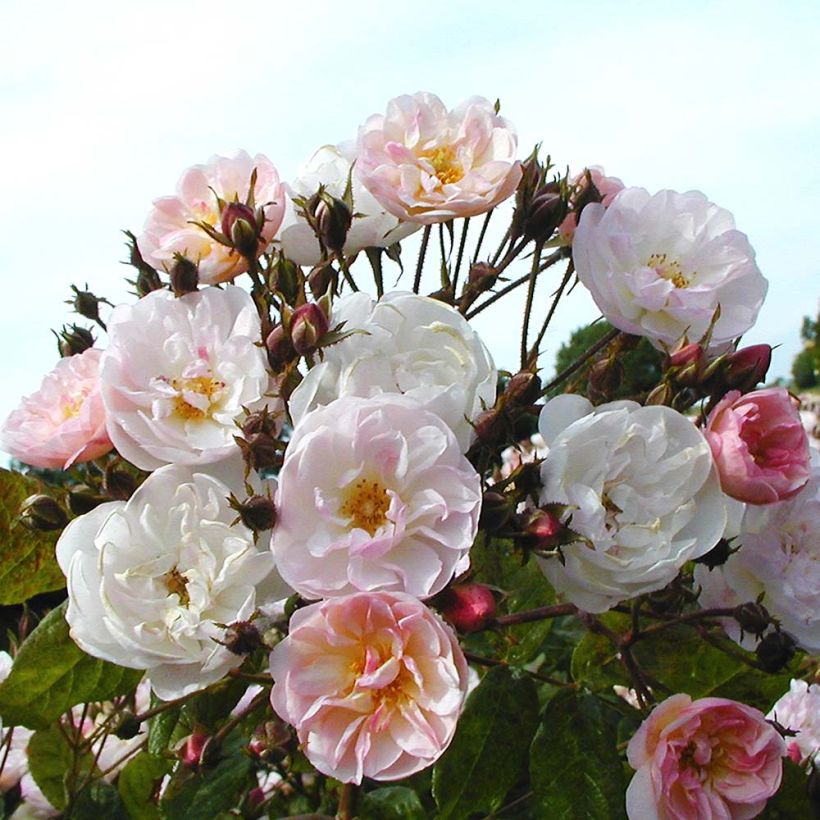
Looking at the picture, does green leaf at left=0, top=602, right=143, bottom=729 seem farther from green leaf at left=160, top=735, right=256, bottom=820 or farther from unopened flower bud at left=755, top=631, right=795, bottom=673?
unopened flower bud at left=755, top=631, right=795, bottom=673

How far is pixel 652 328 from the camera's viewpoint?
4.17 feet

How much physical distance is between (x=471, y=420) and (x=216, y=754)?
1.97 feet

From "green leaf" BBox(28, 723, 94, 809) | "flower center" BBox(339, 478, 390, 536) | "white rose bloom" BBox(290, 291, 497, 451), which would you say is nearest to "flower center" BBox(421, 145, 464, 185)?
"white rose bloom" BBox(290, 291, 497, 451)

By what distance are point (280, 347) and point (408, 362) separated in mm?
152

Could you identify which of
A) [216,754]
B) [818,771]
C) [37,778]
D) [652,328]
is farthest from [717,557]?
[37,778]

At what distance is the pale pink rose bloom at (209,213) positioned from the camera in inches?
52.6

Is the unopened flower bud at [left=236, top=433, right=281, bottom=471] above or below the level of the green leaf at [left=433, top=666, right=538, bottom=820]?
above

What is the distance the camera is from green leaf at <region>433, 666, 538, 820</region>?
1142mm

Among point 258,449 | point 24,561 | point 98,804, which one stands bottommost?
point 98,804

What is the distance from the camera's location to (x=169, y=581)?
1084 millimetres

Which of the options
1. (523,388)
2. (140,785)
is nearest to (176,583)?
(523,388)

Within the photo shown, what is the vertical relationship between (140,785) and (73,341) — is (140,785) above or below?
below

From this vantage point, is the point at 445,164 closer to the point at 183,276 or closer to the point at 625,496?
the point at 183,276

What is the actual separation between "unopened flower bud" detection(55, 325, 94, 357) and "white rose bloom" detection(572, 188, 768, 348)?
75cm
